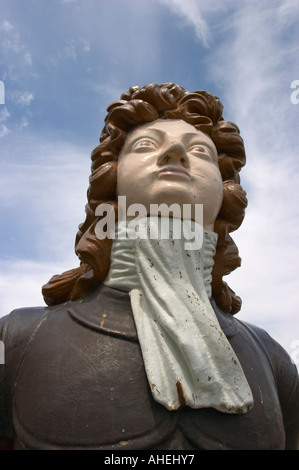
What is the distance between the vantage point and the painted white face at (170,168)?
1.89m

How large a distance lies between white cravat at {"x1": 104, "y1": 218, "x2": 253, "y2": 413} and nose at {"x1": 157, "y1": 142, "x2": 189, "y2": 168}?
0.31 m

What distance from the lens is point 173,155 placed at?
6.30ft

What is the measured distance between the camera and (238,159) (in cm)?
228

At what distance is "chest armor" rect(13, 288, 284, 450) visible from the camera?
1396 mm

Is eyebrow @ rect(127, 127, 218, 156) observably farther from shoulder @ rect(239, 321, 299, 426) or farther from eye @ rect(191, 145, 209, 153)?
shoulder @ rect(239, 321, 299, 426)

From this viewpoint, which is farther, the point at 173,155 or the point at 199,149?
the point at 199,149

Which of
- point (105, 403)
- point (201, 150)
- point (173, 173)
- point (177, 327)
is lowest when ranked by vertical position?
point (105, 403)

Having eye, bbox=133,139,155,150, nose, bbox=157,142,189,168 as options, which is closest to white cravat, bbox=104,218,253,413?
nose, bbox=157,142,189,168

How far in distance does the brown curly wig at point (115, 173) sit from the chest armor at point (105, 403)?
32cm

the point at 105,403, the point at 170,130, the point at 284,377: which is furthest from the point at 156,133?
the point at 284,377

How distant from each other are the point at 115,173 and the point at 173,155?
334 mm

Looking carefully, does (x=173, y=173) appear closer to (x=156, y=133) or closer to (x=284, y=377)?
(x=156, y=133)

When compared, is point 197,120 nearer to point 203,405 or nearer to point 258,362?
point 258,362
